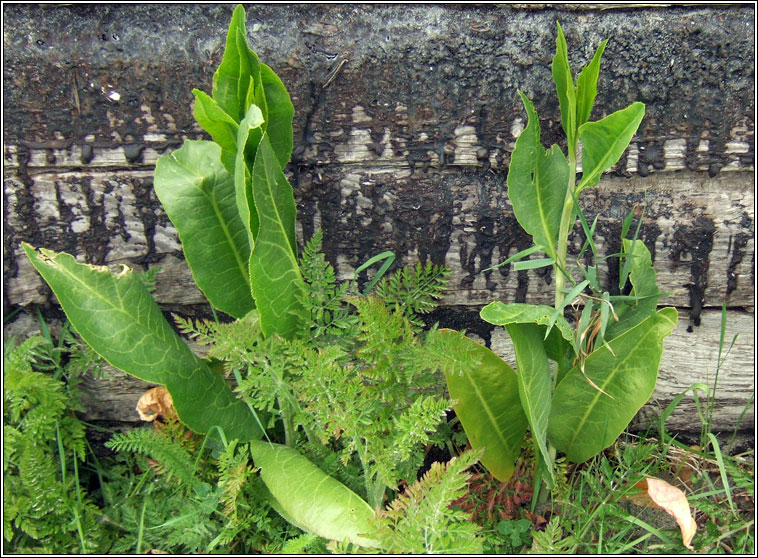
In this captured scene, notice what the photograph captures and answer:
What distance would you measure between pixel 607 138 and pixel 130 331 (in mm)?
1161

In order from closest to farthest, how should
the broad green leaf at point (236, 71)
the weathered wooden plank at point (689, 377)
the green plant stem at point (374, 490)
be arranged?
1. the broad green leaf at point (236, 71)
2. the green plant stem at point (374, 490)
3. the weathered wooden plank at point (689, 377)

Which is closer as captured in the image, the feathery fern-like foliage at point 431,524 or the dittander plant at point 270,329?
the feathery fern-like foliage at point 431,524

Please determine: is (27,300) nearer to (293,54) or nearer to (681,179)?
(293,54)

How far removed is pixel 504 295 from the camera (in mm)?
1754

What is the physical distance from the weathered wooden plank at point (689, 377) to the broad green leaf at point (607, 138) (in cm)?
61

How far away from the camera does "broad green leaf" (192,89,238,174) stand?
132 cm

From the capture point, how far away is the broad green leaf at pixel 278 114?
1.40 m

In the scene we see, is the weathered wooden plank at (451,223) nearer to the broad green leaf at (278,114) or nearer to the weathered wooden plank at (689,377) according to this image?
the weathered wooden plank at (689,377)

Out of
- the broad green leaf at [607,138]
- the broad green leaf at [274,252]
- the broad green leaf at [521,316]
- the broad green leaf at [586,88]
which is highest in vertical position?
the broad green leaf at [586,88]

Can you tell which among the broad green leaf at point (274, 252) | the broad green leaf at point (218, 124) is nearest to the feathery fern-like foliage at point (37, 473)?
the broad green leaf at point (274, 252)

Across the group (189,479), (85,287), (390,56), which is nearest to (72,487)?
(189,479)

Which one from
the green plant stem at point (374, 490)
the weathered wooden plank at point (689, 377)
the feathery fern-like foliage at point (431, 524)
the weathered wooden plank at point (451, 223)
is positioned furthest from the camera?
the weathered wooden plank at point (689, 377)

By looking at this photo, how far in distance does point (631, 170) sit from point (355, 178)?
0.73 meters

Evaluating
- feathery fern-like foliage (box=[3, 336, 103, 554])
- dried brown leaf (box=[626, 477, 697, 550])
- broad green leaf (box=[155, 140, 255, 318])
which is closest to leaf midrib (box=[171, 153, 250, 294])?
broad green leaf (box=[155, 140, 255, 318])
